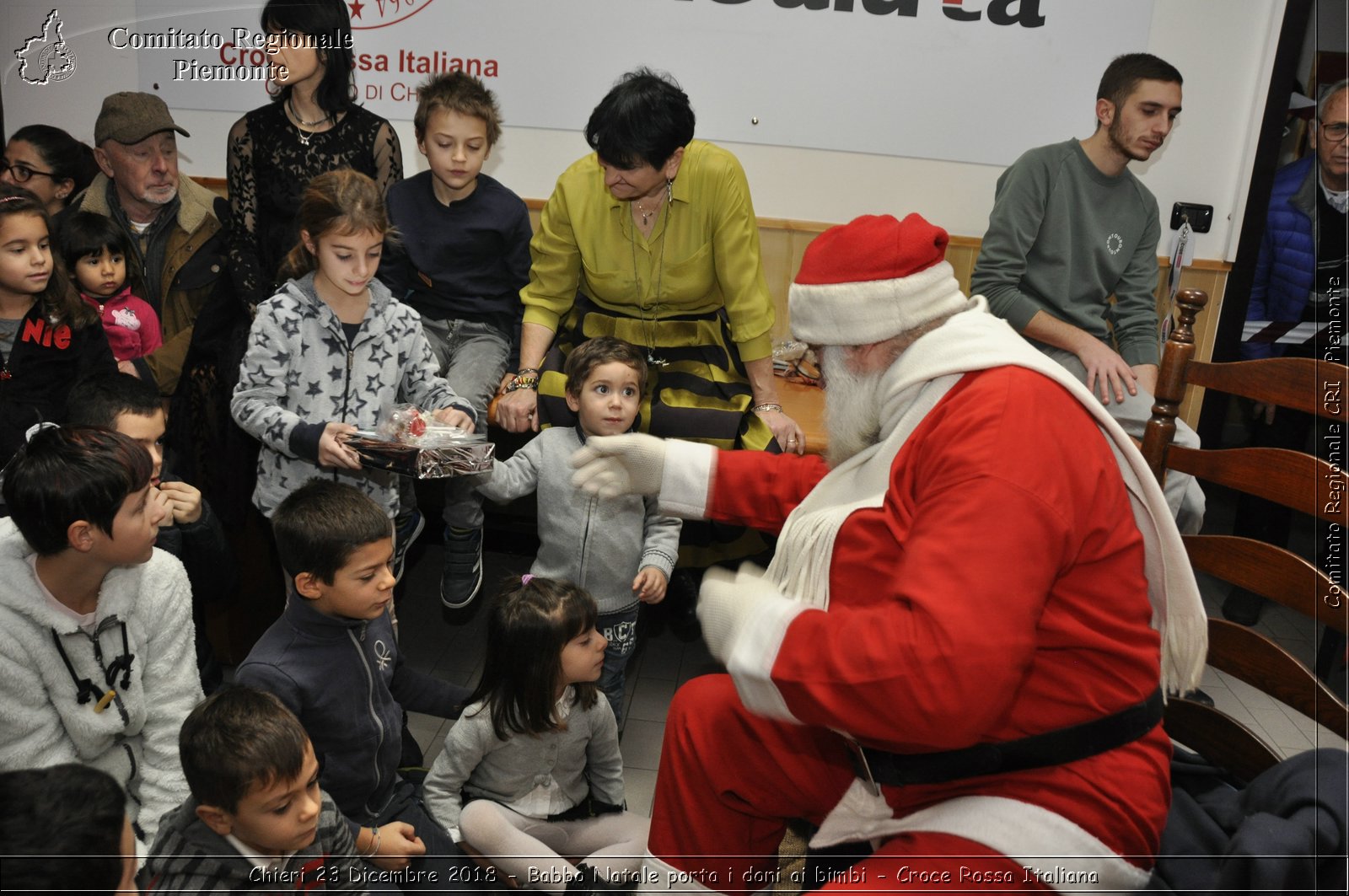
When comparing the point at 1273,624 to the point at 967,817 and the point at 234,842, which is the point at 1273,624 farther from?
the point at 234,842

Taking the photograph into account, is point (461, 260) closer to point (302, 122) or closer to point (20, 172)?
point (302, 122)

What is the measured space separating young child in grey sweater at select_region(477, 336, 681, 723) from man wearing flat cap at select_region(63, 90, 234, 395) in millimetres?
1308

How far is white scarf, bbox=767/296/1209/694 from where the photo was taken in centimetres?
174

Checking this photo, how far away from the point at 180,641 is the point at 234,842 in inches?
24.9

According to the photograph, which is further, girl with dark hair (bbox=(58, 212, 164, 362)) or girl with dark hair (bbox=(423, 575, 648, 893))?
girl with dark hair (bbox=(58, 212, 164, 362))

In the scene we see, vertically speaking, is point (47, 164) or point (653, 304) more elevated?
point (47, 164)

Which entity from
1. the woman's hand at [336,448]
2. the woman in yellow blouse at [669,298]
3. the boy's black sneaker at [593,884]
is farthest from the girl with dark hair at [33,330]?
the boy's black sneaker at [593,884]

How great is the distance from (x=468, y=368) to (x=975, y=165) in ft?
7.15

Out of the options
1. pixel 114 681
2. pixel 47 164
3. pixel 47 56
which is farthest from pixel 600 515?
pixel 47 56

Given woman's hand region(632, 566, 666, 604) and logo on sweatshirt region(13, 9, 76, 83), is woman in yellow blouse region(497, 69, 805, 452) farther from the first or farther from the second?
logo on sweatshirt region(13, 9, 76, 83)

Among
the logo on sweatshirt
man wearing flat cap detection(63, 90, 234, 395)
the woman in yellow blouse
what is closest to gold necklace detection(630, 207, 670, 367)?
the woman in yellow blouse

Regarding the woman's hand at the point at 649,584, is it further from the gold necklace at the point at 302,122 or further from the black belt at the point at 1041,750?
the gold necklace at the point at 302,122

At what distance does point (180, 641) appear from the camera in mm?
2270

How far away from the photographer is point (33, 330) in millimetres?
2828
